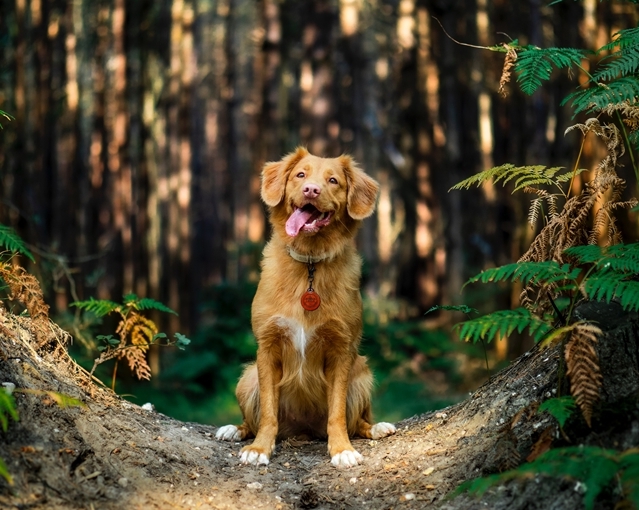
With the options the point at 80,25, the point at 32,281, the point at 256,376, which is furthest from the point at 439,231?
the point at 80,25

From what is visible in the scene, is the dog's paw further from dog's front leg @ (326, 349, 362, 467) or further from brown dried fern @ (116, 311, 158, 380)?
brown dried fern @ (116, 311, 158, 380)

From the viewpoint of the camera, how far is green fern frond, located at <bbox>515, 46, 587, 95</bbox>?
3.88 metres

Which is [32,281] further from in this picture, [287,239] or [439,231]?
[439,231]

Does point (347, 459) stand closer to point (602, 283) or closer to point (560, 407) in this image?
point (560, 407)

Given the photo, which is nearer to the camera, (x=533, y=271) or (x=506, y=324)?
(x=506, y=324)

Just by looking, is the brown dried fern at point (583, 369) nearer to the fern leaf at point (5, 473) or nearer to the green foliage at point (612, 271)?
the green foliage at point (612, 271)

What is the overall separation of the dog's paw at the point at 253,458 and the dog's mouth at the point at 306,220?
5.18ft

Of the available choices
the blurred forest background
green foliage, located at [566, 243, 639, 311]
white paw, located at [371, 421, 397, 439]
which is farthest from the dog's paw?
the blurred forest background

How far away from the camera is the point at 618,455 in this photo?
115 inches

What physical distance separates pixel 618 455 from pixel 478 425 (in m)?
1.72

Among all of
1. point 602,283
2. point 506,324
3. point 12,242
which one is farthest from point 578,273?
point 12,242

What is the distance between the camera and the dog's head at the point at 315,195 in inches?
207

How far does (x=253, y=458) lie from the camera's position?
479 centimetres

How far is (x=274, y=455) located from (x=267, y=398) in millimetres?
409
